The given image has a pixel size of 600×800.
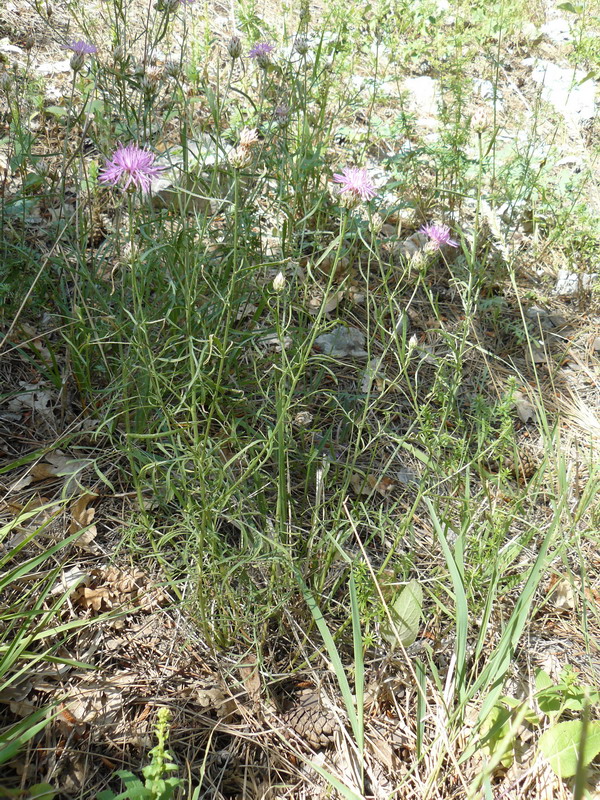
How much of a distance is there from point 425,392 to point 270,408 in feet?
2.04

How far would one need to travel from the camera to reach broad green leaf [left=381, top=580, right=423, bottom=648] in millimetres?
1347

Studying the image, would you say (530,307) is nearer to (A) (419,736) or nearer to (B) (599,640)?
(B) (599,640)

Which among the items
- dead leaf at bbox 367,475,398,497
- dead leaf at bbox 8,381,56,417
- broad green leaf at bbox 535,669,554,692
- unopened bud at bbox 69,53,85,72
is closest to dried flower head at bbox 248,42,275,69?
unopened bud at bbox 69,53,85,72

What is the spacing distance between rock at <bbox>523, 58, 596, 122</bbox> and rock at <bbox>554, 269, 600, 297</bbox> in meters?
1.52

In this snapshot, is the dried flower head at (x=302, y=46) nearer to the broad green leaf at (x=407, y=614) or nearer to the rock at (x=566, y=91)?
the broad green leaf at (x=407, y=614)

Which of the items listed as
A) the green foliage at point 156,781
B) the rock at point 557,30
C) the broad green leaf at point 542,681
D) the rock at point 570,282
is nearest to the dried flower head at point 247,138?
the green foliage at point 156,781

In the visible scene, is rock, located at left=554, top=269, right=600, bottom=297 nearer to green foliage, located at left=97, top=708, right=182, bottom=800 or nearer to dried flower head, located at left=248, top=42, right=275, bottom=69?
dried flower head, located at left=248, top=42, right=275, bottom=69

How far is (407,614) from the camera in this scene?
1356 mm

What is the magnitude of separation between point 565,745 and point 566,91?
3902 millimetres

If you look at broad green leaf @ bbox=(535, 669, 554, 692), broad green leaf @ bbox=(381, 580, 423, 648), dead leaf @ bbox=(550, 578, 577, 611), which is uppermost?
broad green leaf @ bbox=(381, 580, 423, 648)

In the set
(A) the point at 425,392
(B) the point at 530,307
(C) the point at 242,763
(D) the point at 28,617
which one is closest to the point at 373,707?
(C) the point at 242,763

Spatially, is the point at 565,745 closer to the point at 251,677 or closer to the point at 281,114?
the point at 251,677

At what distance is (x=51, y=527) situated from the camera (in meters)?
1.55

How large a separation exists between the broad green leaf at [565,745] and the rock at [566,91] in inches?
137
